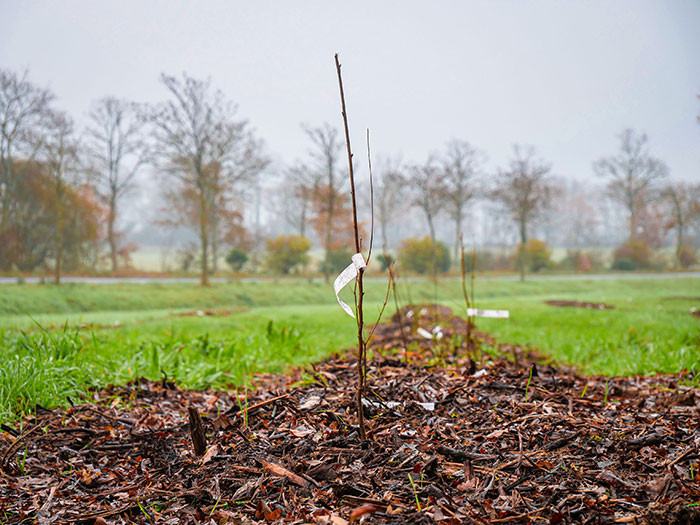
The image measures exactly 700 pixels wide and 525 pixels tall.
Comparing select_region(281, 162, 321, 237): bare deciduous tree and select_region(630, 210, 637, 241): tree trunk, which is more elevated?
select_region(281, 162, 321, 237): bare deciduous tree

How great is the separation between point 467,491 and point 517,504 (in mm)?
139

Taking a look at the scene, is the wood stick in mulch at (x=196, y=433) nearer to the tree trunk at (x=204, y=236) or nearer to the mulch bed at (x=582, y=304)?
the tree trunk at (x=204, y=236)

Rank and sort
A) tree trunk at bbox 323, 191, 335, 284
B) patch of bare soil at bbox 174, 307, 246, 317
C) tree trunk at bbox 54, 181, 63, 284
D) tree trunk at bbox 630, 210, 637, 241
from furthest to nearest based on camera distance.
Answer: tree trunk at bbox 323, 191, 335, 284 < tree trunk at bbox 630, 210, 637, 241 < patch of bare soil at bbox 174, 307, 246, 317 < tree trunk at bbox 54, 181, 63, 284

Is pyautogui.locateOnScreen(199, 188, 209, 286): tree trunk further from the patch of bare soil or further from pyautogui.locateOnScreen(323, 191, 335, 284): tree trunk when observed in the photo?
pyautogui.locateOnScreen(323, 191, 335, 284): tree trunk

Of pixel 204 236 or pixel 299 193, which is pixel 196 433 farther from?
pixel 299 193

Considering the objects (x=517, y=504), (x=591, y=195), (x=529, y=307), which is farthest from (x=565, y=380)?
(x=591, y=195)

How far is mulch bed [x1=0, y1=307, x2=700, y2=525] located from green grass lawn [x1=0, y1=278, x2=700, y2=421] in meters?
0.58

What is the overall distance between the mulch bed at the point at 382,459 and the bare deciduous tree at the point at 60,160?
5.26 metres

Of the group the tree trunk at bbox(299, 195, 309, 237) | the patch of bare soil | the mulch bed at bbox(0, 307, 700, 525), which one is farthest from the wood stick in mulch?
the tree trunk at bbox(299, 195, 309, 237)

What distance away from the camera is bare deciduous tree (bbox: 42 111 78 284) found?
6449 mm

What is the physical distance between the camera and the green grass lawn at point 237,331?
9.53 feet

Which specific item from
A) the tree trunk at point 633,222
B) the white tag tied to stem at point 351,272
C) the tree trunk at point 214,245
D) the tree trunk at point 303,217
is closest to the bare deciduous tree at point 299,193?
the tree trunk at point 303,217

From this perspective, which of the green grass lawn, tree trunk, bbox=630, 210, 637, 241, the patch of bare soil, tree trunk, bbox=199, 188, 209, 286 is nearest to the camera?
the green grass lawn

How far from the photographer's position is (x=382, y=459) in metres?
1.47
